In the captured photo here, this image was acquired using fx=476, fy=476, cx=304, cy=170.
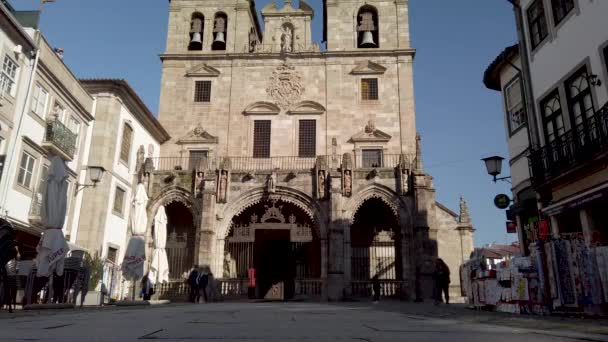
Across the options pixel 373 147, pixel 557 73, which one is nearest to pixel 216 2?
pixel 373 147

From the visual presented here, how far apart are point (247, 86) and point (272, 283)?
1180 cm

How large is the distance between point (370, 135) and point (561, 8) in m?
14.2

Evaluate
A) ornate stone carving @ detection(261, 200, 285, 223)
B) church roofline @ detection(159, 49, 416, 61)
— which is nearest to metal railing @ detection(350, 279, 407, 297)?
ornate stone carving @ detection(261, 200, 285, 223)

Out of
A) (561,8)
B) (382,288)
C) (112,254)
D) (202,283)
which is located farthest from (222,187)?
(561,8)

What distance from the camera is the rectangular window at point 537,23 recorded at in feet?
48.5

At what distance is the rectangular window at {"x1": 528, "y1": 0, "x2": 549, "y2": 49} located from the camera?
1480 cm

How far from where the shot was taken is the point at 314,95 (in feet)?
93.0

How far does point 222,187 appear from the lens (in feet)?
76.5

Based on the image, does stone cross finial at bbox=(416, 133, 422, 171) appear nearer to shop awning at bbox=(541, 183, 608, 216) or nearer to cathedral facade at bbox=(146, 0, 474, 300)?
cathedral facade at bbox=(146, 0, 474, 300)

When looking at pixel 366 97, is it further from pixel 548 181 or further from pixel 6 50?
pixel 6 50

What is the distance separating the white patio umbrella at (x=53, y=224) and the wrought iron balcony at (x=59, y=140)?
268 inches

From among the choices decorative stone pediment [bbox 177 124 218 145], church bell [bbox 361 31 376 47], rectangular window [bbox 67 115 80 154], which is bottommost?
rectangular window [bbox 67 115 80 154]

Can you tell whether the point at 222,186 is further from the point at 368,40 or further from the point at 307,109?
the point at 368,40

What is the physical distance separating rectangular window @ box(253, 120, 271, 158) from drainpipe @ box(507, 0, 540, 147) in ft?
49.4
